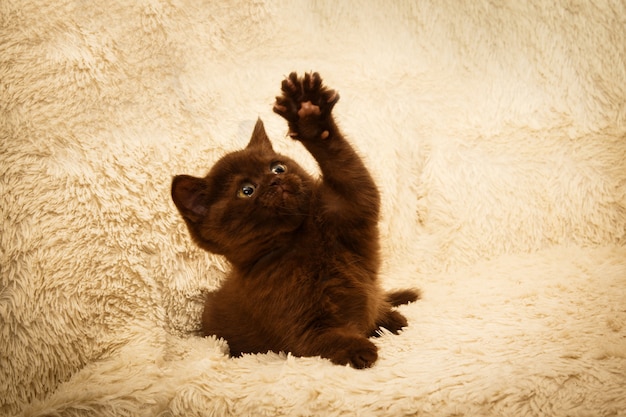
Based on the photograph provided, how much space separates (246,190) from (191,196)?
0.47ft

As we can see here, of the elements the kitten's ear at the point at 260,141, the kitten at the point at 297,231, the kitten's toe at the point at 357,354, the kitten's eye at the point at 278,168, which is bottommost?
the kitten's toe at the point at 357,354

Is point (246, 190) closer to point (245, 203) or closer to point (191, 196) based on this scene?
point (245, 203)

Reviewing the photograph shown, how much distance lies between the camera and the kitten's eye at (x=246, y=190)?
1231mm

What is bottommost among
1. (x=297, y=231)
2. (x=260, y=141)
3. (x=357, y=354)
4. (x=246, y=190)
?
(x=357, y=354)

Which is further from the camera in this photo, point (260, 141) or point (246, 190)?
point (260, 141)

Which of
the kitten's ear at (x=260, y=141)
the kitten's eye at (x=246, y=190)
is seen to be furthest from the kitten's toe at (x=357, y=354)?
the kitten's ear at (x=260, y=141)

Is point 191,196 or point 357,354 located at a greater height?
point 191,196

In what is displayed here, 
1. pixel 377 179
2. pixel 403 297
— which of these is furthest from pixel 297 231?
pixel 377 179

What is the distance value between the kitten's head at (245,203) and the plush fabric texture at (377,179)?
27 centimetres

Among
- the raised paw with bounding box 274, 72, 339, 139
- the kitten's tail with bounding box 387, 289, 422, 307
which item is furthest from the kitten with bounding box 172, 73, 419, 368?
the kitten's tail with bounding box 387, 289, 422, 307

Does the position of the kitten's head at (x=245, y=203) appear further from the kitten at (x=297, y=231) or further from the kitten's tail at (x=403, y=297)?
the kitten's tail at (x=403, y=297)

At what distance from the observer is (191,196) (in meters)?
1.26

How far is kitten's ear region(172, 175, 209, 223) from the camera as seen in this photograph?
123cm

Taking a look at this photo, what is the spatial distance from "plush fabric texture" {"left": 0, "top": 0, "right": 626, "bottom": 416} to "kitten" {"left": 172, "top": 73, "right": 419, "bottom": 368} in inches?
3.9
